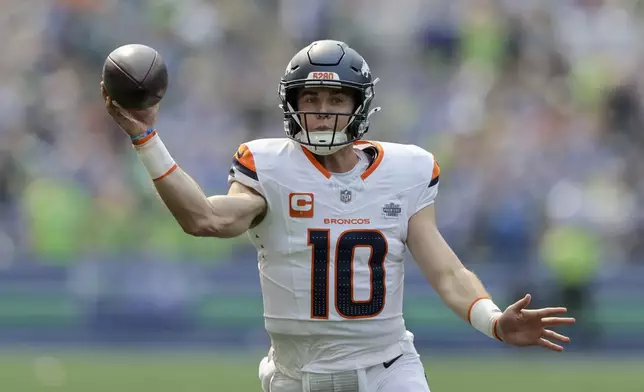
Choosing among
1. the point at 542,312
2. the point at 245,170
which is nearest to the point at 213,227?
the point at 245,170

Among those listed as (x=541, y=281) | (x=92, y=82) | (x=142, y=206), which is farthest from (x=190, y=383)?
(x=92, y=82)

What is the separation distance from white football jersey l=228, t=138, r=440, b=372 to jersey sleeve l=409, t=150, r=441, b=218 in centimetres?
8

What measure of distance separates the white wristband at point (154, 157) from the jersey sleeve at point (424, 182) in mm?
1149

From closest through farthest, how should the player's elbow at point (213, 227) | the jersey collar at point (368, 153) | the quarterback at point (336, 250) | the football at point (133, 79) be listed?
1. the football at point (133, 79)
2. the player's elbow at point (213, 227)
3. the quarterback at point (336, 250)
4. the jersey collar at point (368, 153)

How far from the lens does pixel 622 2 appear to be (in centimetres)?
1423

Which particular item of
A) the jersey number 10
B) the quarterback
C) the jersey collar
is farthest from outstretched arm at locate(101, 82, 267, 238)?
the jersey collar

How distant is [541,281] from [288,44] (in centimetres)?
391

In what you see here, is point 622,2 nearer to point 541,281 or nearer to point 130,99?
point 541,281

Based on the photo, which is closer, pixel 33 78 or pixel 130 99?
pixel 130 99

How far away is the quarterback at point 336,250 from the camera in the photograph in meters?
5.01

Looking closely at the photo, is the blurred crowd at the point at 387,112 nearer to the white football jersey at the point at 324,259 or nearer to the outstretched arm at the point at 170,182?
the white football jersey at the point at 324,259

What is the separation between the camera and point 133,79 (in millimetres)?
4422

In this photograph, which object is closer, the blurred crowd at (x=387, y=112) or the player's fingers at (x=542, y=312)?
the player's fingers at (x=542, y=312)

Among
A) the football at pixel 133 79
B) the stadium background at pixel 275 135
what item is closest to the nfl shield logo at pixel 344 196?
the football at pixel 133 79
